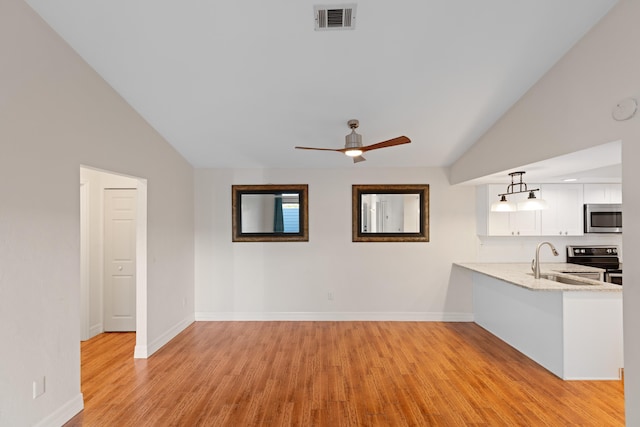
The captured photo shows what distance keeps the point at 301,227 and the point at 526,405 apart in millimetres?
3572

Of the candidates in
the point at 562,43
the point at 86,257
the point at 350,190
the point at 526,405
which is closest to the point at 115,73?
the point at 86,257

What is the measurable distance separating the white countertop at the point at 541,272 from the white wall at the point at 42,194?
4384mm

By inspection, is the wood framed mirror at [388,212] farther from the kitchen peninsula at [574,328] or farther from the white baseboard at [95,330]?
the white baseboard at [95,330]

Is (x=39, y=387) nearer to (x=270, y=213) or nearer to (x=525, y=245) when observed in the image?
(x=270, y=213)

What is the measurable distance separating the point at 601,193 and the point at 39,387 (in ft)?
22.5

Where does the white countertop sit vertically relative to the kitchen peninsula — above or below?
above

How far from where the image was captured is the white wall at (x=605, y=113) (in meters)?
2.13

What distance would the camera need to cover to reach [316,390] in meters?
3.10

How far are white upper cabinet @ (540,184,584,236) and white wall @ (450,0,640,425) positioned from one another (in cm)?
209

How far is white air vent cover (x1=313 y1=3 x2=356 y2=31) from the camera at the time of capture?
233 cm

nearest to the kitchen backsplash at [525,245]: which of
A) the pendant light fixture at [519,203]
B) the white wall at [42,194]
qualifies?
the pendant light fixture at [519,203]

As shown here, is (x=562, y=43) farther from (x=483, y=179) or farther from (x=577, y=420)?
(x=577, y=420)

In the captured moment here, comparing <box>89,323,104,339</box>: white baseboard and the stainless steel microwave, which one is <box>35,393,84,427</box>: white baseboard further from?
the stainless steel microwave

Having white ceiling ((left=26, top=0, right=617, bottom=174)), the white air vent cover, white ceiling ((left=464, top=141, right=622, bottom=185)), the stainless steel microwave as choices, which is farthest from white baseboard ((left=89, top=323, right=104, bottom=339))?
the stainless steel microwave
